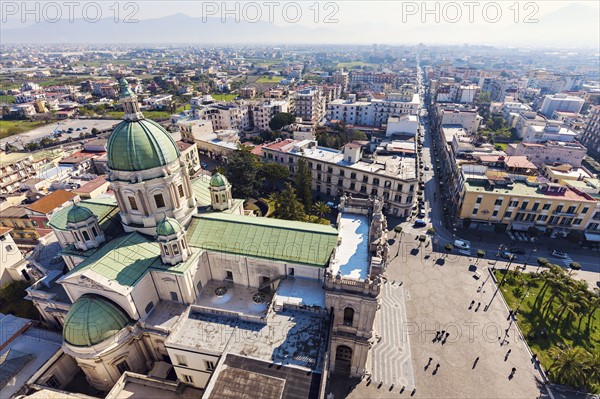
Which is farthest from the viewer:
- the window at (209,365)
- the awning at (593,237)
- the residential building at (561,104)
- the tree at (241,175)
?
the residential building at (561,104)

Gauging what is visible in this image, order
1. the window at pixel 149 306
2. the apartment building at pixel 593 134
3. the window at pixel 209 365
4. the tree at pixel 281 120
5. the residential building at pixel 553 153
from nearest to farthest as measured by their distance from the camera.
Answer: the window at pixel 209 365, the window at pixel 149 306, the residential building at pixel 553 153, the apartment building at pixel 593 134, the tree at pixel 281 120

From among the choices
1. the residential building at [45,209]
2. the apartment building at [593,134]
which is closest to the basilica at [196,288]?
the residential building at [45,209]

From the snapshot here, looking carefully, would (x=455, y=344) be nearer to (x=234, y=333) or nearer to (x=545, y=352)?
(x=545, y=352)

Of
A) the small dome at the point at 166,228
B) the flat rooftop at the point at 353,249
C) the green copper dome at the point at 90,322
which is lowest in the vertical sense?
the green copper dome at the point at 90,322

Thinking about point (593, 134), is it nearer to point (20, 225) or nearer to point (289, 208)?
point (289, 208)

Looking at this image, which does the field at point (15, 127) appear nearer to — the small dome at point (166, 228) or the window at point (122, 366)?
the window at point (122, 366)

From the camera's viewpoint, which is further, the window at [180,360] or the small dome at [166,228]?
the small dome at [166,228]
